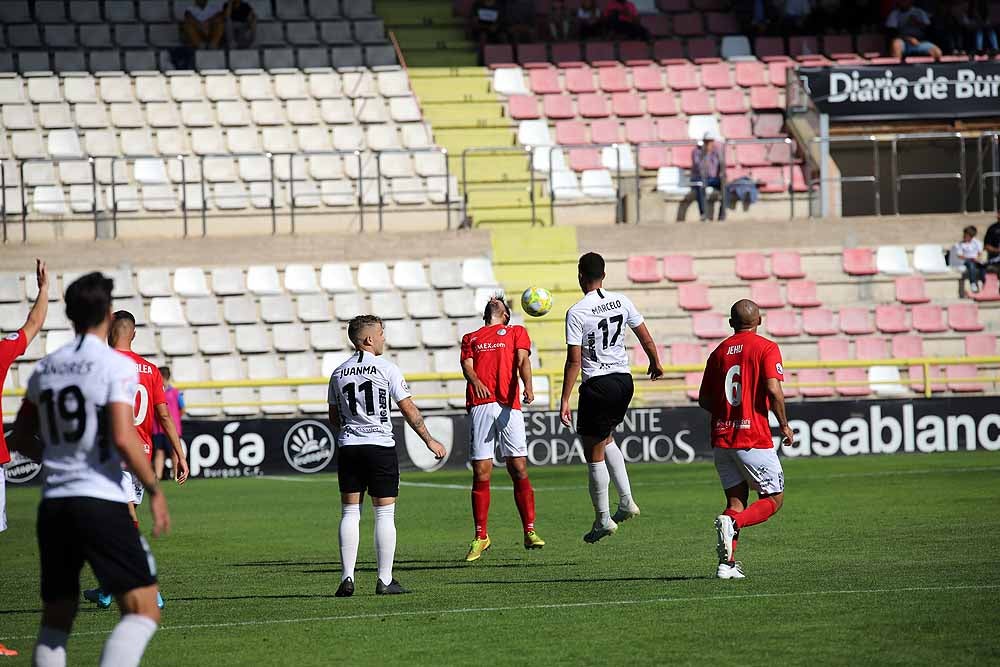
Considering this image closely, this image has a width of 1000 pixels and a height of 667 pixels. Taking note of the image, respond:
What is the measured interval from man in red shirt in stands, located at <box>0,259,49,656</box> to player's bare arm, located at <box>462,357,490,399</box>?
382 centimetres

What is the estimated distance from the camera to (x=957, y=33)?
28641mm

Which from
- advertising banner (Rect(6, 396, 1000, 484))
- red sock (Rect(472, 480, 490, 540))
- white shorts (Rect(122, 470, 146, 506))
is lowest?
advertising banner (Rect(6, 396, 1000, 484))

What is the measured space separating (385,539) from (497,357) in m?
2.74

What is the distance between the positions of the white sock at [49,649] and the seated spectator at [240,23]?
23368 mm

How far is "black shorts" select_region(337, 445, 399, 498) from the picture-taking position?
30.1ft

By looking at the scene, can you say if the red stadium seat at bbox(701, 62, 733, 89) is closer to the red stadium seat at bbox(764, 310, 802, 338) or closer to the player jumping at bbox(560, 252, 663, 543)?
the red stadium seat at bbox(764, 310, 802, 338)

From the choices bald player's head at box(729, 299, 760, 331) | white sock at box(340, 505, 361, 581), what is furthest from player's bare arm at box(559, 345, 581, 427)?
white sock at box(340, 505, 361, 581)

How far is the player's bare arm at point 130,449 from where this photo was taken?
5.42 meters

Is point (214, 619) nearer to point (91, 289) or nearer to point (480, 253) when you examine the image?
point (91, 289)

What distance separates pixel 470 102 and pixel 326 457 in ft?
30.8

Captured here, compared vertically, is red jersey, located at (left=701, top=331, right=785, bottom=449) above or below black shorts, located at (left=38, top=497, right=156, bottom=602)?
above

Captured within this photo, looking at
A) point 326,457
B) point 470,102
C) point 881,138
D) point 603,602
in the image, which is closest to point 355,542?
point 603,602

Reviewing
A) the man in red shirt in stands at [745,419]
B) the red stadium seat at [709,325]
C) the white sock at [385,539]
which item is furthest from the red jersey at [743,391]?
the red stadium seat at [709,325]

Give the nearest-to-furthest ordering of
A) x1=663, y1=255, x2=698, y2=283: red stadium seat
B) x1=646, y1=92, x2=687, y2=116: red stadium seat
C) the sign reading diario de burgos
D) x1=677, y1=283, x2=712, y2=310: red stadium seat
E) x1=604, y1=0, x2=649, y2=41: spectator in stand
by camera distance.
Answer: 1. x1=677, y1=283, x2=712, y2=310: red stadium seat
2. x1=663, y1=255, x2=698, y2=283: red stadium seat
3. the sign reading diario de burgos
4. x1=646, y1=92, x2=687, y2=116: red stadium seat
5. x1=604, y1=0, x2=649, y2=41: spectator in stand
